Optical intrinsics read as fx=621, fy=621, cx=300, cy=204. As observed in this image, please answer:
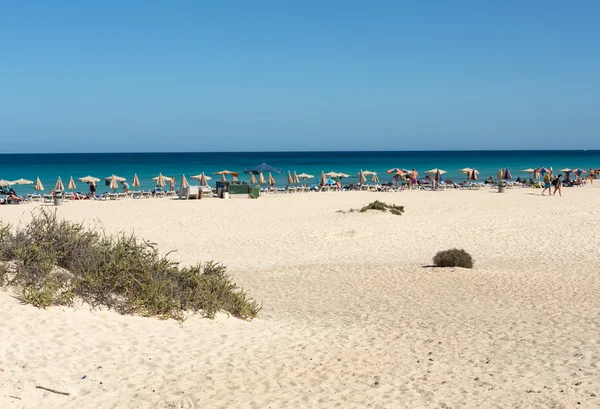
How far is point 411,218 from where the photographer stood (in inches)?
870

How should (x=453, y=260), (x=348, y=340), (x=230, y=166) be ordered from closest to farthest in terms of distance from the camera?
(x=348, y=340)
(x=453, y=260)
(x=230, y=166)

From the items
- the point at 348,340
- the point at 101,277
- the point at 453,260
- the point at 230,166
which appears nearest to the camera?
the point at 101,277

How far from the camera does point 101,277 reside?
300 inches

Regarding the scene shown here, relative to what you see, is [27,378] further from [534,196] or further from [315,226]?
[534,196]

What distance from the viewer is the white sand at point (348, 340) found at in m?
5.84

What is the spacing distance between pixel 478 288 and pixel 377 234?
7.17 meters

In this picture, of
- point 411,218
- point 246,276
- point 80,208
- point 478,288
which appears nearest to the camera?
point 478,288

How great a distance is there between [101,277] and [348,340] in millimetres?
3182

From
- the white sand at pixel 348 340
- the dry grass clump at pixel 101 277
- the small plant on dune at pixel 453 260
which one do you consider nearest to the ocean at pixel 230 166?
the white sand at pixel 348 340

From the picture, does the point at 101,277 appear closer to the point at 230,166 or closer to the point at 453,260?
the point at 453,260

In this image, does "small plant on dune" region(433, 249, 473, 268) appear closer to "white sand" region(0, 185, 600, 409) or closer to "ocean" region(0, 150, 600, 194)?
"white sand" region(0, 185, 600, 409)

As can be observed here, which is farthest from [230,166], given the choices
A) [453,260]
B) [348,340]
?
[348,340]

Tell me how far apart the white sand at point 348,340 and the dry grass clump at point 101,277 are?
9.4 inches

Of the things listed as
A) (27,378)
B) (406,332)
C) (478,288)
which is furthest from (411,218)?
(27,378)
